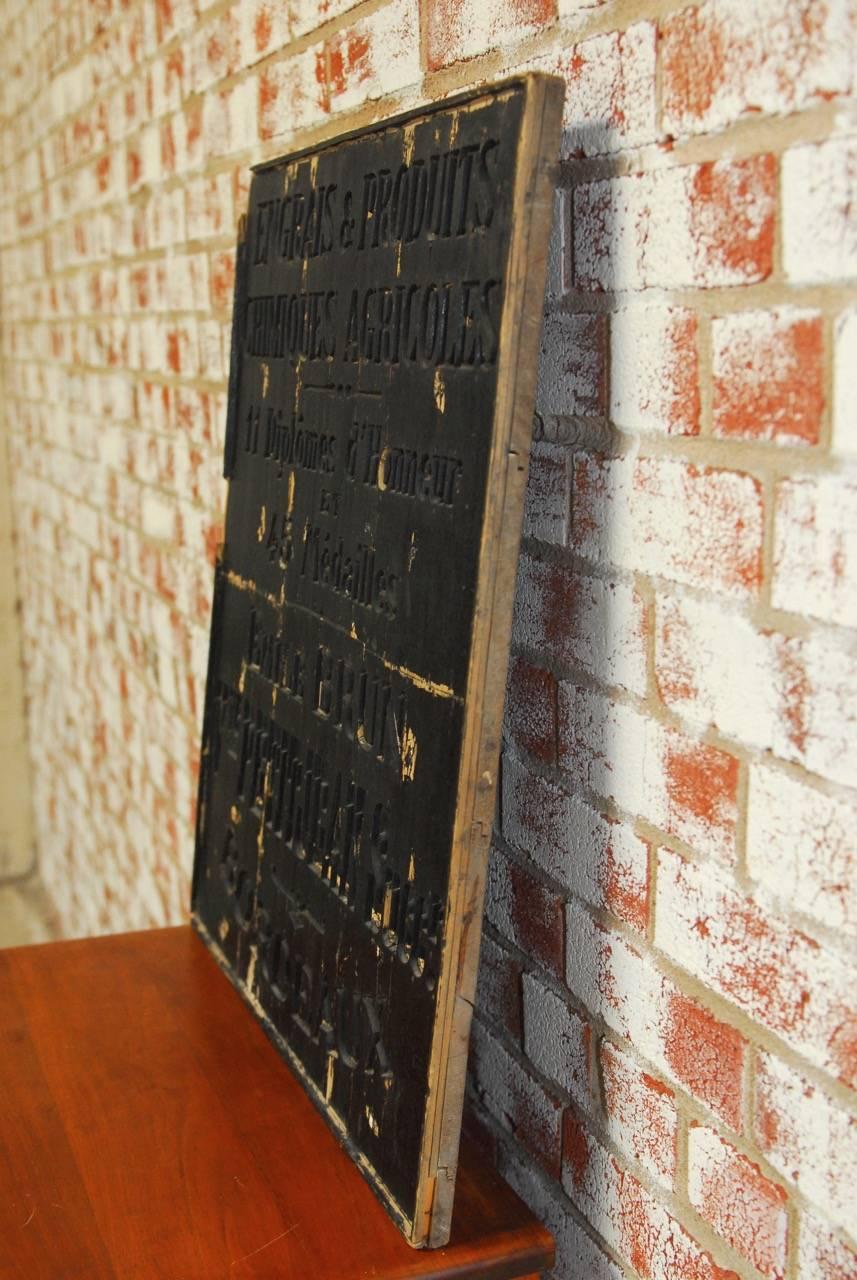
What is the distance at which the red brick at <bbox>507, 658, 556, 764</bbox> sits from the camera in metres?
1.18

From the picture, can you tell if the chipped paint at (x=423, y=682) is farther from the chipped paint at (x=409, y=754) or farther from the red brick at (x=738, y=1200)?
the red brick at (x=738, y=1200)

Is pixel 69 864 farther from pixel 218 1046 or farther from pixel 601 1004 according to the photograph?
pixel 601 1004

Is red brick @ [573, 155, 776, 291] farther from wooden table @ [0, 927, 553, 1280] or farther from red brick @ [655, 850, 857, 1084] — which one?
wooden table @ [0, 927, 553, 1280]

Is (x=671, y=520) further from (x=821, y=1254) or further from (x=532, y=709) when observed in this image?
(x=821, y=1254)

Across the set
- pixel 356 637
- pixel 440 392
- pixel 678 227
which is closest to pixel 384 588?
pixel 356 637

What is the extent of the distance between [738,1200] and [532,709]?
43cm

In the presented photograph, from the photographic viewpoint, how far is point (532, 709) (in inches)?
47.6

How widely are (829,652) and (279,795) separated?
28.7 inches

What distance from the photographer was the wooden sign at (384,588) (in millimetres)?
1021

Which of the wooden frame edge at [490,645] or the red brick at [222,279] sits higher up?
the red brick at [222,279]

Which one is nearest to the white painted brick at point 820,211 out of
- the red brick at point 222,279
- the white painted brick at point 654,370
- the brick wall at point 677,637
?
the brick wall at point 677,637

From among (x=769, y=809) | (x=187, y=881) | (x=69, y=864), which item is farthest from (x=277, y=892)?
(x=69, y=864)

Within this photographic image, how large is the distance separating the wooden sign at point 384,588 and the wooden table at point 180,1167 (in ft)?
0.11

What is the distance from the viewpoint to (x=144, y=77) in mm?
2217
